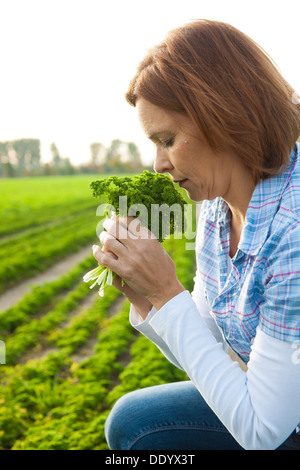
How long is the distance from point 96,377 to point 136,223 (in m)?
2.67

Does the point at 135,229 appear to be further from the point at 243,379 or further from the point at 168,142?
the point at 243,379

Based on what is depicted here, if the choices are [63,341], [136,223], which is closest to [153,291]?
[136,223]

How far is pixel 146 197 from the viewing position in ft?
5.94

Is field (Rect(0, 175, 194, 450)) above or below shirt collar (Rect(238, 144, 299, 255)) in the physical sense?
below

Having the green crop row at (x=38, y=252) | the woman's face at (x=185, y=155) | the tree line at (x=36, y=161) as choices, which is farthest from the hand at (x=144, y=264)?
the tree line at (x=36, y=161)

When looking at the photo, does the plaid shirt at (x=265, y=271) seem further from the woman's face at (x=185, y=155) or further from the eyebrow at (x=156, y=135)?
the eyebrow at (x=156, y=135)

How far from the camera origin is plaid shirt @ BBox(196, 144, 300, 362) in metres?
1.36

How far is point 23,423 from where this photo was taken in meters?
3.29

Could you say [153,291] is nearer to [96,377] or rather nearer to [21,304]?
[96,377]

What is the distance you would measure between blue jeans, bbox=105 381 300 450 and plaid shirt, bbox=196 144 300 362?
0.39m

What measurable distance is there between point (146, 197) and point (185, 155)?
0.97 feet

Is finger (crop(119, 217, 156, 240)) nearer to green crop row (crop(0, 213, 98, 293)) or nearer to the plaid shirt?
the plaid shirt

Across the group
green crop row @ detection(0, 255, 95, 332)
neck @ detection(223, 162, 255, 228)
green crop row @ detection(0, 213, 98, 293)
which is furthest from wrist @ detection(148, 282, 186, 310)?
green crop row @ detection(0, 213, 98, 293)

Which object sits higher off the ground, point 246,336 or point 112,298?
point 246,336
